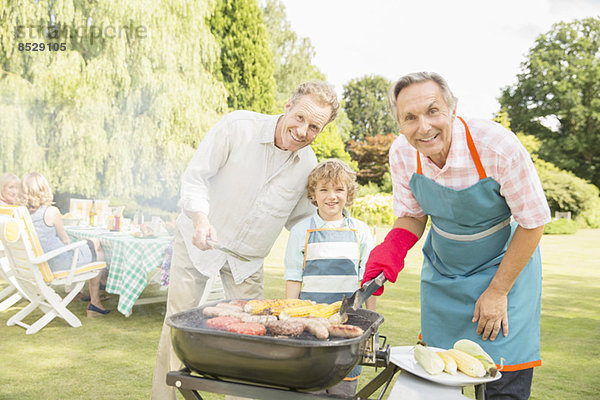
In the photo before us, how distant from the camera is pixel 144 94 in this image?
13125 mm

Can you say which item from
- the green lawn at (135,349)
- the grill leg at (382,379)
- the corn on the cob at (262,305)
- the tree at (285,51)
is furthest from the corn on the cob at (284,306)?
the tree at (285,51)

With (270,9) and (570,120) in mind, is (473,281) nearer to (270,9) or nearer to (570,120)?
(270,9)

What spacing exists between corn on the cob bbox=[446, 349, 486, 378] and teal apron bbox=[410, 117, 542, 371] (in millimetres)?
286

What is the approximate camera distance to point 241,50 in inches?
687

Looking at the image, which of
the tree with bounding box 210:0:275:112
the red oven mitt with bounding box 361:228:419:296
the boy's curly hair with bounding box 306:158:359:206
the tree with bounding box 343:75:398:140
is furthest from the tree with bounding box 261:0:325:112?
the red oven mitt with bounding box 361:228:419:296

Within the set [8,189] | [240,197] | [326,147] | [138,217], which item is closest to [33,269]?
[138,217]

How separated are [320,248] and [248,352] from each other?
1.17 meters

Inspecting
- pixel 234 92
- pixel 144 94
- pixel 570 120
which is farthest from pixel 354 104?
pixel 144 94

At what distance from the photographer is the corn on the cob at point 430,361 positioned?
1517 millimetres

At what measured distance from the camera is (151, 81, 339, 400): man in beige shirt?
2.43 m

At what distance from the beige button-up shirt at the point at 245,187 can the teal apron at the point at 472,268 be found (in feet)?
2.53

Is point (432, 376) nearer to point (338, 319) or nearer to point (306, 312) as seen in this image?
point (338, 319)

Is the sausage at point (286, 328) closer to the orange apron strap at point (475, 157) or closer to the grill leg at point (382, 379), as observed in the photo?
the grill leg at point (382, 379)

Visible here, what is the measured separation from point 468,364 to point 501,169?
0.65 metres
